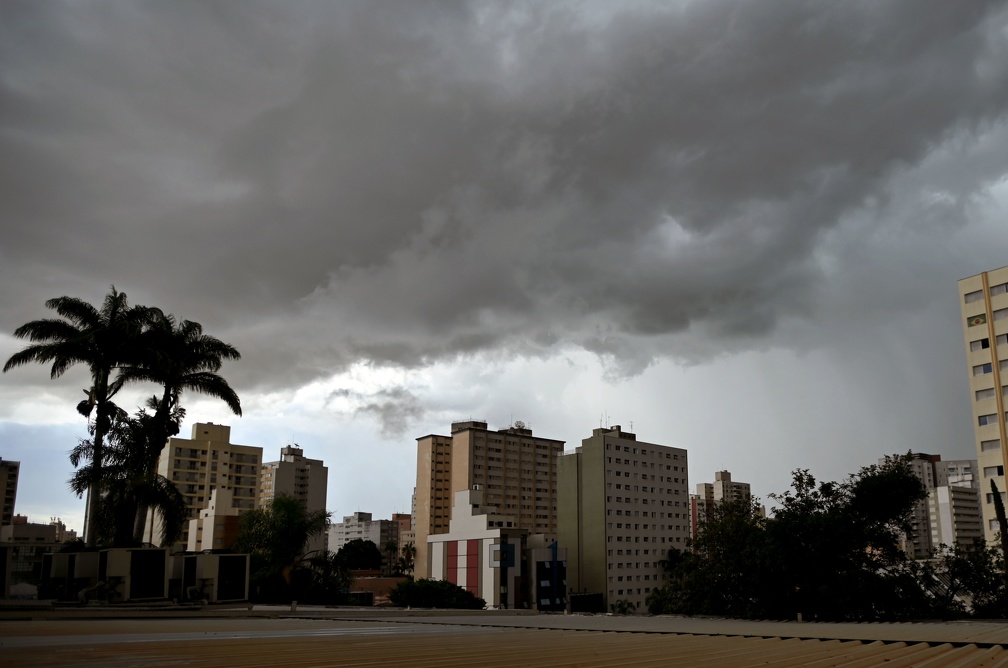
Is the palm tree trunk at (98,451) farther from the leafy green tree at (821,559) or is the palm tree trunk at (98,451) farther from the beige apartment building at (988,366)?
the beige apartment building at (988,366)

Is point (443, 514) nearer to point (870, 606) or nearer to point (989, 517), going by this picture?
point (989, 517)

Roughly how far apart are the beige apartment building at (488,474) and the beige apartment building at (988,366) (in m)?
93.5

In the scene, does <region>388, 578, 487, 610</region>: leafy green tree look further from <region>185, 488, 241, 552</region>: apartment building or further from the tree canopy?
<region>185, 488, 241, 552</region>: apartment building

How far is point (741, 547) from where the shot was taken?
128ft

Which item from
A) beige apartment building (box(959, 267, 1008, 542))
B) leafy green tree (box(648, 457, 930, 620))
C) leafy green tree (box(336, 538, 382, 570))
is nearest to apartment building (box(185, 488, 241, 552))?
leafy green tree (box(336, 538, 382, 570))

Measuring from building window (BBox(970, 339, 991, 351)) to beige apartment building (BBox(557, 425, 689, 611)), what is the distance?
170 feet

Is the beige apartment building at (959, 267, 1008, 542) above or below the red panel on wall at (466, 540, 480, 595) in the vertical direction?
above

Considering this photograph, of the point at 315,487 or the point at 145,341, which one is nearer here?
the point at 145,341

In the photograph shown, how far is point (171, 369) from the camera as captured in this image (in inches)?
1294

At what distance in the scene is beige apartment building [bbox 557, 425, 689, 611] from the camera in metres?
104

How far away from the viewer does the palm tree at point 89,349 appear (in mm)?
31875

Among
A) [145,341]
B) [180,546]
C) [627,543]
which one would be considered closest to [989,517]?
[627,543]

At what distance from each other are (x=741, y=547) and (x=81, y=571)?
3001 centimetres

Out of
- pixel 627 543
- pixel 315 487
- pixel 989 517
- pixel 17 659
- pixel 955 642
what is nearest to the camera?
pixel 17 659
